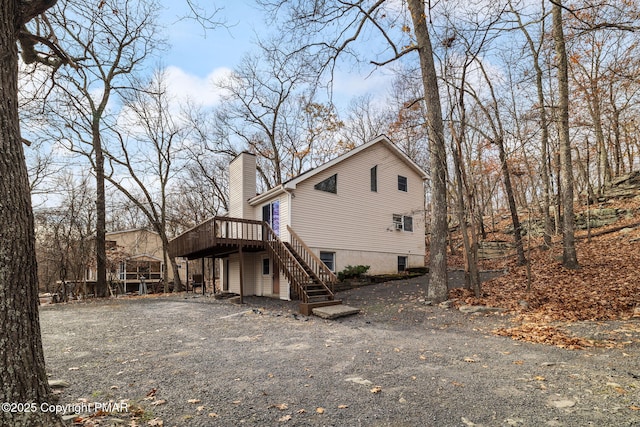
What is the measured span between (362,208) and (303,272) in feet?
19.3

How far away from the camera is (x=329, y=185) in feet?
47.5

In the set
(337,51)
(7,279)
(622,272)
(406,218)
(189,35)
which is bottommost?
(622,272)

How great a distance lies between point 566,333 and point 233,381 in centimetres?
572

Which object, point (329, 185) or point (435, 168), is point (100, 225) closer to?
point (329, 185)

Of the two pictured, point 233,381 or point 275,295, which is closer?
point 233,381

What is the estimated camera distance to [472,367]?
4496 millimetres

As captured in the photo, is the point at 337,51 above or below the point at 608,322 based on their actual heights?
above

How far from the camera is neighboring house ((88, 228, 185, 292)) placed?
25.5 m

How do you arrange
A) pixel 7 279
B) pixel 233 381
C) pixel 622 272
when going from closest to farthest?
pixel 7 279
pixel 233 381
pixel 622 272

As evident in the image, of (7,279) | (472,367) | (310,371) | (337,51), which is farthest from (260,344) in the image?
(337,51)

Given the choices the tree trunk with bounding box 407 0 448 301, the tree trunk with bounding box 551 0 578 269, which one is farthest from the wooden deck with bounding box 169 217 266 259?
the tree trunk with bounding box 551 0 578 269

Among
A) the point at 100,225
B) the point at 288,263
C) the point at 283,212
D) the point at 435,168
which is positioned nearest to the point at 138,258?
the point at 100,225

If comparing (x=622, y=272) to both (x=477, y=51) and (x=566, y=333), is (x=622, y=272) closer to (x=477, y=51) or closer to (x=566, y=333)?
(x=566, y=333)

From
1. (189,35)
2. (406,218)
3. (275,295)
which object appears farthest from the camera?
(406,218)
